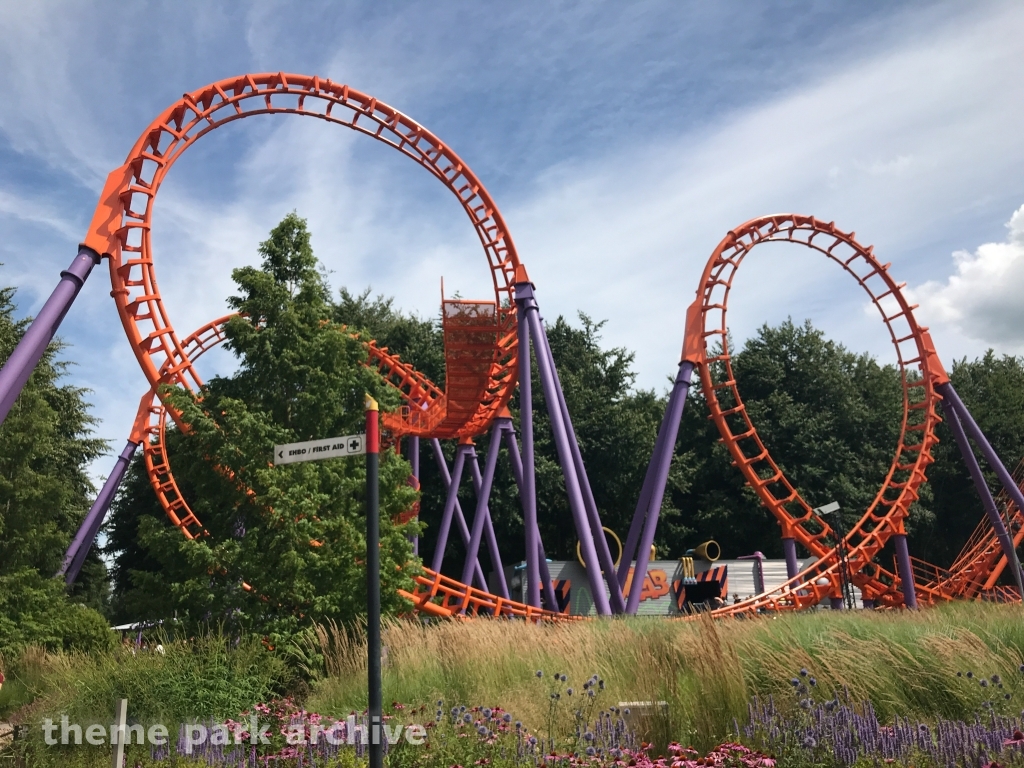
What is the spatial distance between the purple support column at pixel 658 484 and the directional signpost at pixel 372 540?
10158 mm

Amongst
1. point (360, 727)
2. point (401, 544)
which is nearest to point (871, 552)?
point (401, 544)

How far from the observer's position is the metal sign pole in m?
4.14

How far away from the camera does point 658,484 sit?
15578 mm

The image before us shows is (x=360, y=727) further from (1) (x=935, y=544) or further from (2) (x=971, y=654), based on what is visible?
(1) (x=935, y=544)

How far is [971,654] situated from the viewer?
618cm

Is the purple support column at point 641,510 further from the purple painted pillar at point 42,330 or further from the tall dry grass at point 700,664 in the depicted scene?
the purple painted pillar at point 42,330

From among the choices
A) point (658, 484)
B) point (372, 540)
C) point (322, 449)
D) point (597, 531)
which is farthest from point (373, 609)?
point (597, 531)

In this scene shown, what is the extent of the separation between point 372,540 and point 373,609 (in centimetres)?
34

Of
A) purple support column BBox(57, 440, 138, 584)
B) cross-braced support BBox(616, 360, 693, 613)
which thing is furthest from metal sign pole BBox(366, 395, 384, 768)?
purple support column BBox(57, 440, 138, 584)

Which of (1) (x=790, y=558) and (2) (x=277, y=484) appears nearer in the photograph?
(2) (x=277, y=484)

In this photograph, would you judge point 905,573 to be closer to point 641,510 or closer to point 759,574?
point 641,510

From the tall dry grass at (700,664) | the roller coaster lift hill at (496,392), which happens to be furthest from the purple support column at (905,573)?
the tall dry grass at (700,664)

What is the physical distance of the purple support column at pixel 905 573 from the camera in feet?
61.3

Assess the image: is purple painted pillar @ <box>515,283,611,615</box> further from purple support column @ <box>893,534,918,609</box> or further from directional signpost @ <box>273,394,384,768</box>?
directional signpost @ <box>273,394,384,768</box>
